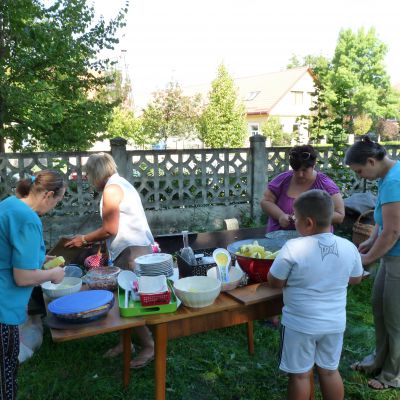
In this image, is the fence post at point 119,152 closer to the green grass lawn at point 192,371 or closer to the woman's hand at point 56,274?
the green grass lawn at point 192,371

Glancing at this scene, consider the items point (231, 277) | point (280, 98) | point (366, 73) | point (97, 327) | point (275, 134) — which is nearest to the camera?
point (97, 327)

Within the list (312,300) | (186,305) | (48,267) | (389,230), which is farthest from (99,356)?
(389,230)

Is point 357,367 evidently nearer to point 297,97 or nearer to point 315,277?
point 315,277

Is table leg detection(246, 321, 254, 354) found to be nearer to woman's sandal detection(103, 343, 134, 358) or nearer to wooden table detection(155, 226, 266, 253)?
wooden table detection(155, 226, 266, 253)

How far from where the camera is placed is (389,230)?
95.1 inches

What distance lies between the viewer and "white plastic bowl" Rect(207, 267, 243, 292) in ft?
7.29

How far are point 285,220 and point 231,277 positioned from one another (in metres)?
1.06

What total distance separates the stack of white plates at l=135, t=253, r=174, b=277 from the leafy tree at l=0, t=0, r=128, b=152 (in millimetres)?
4082

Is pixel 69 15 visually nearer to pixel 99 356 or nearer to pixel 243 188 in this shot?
pixel 243 188

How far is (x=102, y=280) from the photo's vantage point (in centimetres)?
232

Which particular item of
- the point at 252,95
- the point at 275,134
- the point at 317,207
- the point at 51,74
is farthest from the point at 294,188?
the point at 252,95

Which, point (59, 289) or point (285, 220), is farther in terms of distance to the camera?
point (285, 220)

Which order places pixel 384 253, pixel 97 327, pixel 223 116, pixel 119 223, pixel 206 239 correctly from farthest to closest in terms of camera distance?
1. pixel 223 116
2. pixel 206 239
3. pixel 119 223
4. pixel 384 253
5. pixel 97 327

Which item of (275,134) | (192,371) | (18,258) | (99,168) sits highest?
(275,134)
